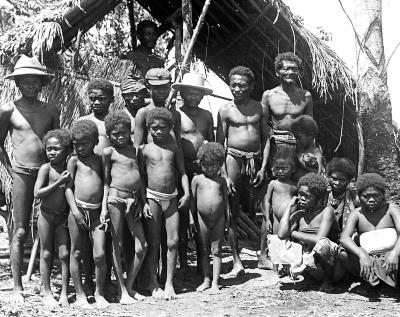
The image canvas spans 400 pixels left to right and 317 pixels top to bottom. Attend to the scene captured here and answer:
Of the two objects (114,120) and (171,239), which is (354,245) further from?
(114,120)

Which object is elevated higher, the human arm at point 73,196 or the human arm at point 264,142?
the human arm at point 264,142

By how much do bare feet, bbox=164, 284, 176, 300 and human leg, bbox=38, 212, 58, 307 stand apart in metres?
0.95

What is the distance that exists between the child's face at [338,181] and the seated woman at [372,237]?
39cm

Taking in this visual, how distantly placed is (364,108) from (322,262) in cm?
278

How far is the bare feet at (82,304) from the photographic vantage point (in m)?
5.00

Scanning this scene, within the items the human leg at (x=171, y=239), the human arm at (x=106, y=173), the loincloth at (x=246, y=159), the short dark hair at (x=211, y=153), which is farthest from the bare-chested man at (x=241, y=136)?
the human arm at (x=106, y=173)

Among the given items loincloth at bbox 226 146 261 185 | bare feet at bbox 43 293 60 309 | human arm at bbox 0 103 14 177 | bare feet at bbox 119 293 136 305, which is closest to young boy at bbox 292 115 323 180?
loincloth at bbox 226 146 261 185

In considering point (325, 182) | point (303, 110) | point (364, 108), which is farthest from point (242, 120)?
point (364, 108)

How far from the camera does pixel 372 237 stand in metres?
5.20

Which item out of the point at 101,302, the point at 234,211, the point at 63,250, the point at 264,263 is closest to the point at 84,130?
the point at 63,250

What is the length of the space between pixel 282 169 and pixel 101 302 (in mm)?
2101

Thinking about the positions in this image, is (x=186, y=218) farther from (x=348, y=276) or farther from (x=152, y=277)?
(x=348, y=276)

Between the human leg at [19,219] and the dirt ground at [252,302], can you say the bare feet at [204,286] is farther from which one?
the human leg at [19,219]

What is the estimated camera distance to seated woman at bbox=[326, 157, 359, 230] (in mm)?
5695
